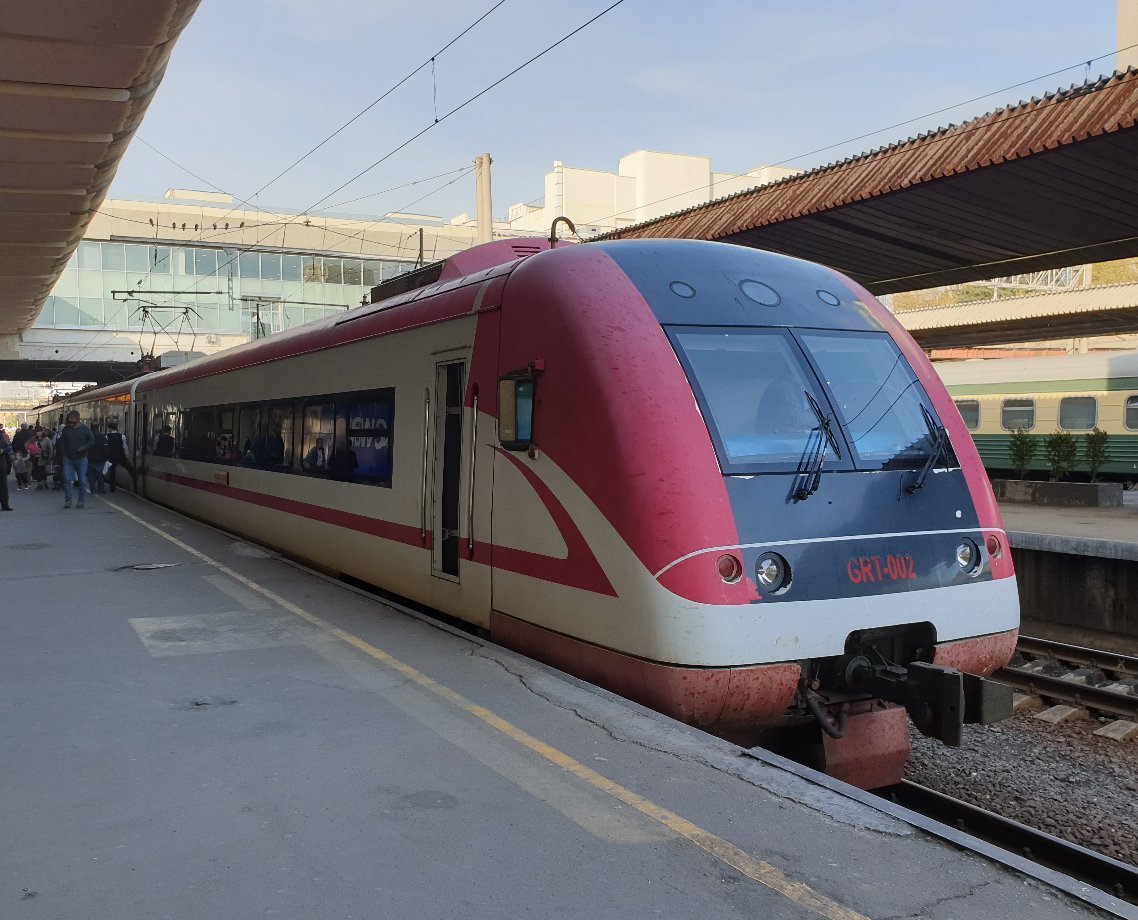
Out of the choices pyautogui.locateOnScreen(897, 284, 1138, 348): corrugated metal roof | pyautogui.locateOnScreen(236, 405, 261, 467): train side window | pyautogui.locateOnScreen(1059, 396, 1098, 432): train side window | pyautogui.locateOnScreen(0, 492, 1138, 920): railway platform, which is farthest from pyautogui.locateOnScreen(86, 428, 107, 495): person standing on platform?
pyautogui.locateOnScreen(1059, 396, 1098, 432): train side window

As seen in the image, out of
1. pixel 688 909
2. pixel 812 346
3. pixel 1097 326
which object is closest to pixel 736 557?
pixel 812 346

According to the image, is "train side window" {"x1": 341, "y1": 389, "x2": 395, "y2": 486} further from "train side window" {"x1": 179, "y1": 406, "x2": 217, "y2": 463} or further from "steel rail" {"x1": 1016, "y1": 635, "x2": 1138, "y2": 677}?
"steel rail" {"x1": 1016, "y1": 635, "x2": 1138, "y2": 677}

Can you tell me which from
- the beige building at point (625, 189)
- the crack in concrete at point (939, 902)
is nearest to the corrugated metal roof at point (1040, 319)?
the crack in concrete at point (939, 902)

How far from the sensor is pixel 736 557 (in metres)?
5.10

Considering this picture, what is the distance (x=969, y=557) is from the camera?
5.75 metres

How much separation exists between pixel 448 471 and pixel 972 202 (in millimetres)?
7927

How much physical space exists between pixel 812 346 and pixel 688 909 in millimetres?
3556

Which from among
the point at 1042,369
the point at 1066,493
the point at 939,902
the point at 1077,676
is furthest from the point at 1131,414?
the point at 939,902

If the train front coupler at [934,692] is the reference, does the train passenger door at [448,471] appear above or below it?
above

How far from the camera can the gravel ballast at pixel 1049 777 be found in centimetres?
577

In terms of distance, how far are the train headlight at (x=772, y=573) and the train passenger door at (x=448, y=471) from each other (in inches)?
99.3

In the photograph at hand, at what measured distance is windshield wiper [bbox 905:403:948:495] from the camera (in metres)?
5.71

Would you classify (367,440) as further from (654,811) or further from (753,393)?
(654,811)

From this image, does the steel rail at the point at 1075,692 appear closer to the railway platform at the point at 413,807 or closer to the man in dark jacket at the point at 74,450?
the railway platform at the point at 413,807
